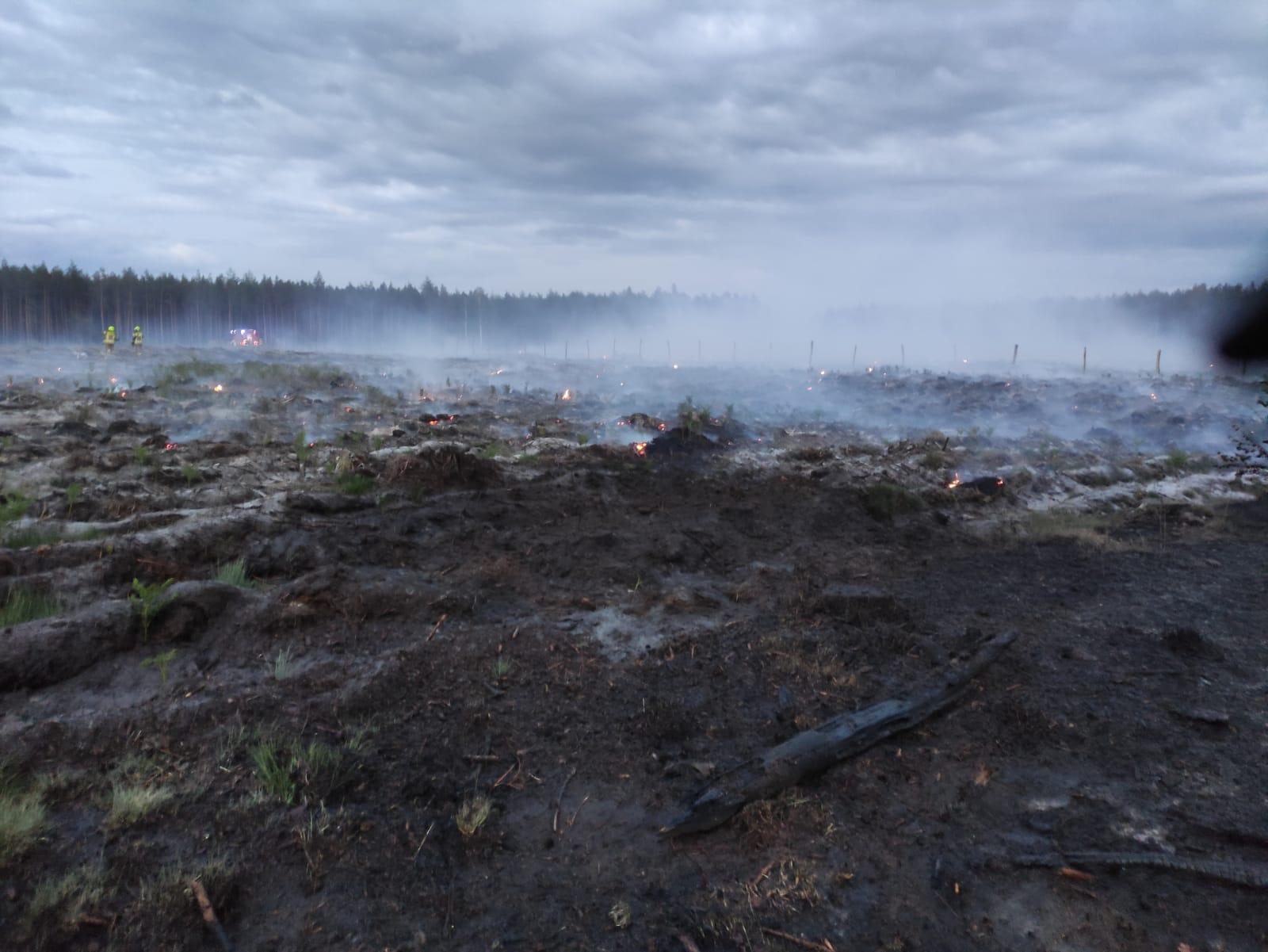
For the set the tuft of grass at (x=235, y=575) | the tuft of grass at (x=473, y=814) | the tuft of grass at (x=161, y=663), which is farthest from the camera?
the tuft of grass at (x=235, y=575)

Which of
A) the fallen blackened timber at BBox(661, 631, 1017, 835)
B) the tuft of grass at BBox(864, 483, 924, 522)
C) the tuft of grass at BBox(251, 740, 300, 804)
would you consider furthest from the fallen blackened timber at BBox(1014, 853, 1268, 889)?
the tuft of grass at BBox(864, 483, 924, 522)

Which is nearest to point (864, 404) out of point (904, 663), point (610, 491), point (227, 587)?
point (610, 491)

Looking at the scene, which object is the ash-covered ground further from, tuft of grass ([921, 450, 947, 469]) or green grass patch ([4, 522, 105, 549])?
tuft of grass ([921, 450, 947, 469])

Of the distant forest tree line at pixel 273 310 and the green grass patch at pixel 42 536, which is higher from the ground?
the distant forest tree line at pixel 273 310

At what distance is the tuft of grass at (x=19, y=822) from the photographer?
2.93 metres

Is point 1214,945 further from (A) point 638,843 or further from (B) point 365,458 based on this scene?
(B) point 365,458

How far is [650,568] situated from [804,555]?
6.65 feet

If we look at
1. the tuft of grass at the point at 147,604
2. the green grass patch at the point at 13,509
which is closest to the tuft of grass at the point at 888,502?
the tuft of grass at the point at 147,604

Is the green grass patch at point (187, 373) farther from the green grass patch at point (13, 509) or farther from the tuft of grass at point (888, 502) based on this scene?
the tuft of grass at point (888, 502)

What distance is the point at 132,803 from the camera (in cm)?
329

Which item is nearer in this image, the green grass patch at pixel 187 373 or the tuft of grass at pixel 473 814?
the tuft of grass at pixel 473 814

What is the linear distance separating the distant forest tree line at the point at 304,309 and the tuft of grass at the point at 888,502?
6618cm

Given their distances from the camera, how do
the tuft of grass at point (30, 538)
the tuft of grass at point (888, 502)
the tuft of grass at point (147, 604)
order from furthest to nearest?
the tuft of grass at point (888, 502)
the tuft of grass at point (30, 538)
the tuft of grass at point (147, 604)

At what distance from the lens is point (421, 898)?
3039 millimetres
